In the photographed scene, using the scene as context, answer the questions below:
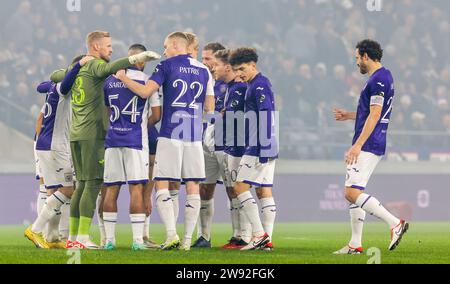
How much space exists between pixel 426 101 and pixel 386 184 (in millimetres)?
3794

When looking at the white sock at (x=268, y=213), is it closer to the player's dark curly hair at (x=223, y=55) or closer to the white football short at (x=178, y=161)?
Result: the white football short at (x=178, y=161)

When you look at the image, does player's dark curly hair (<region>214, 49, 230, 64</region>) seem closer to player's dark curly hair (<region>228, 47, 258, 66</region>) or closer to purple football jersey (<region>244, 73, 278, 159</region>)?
player's dark curly hair (<region>228, 47, 258, 66</region>)

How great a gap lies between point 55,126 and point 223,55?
5.83 feet

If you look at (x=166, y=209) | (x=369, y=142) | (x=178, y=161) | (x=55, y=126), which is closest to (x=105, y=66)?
(x=178, y=161)

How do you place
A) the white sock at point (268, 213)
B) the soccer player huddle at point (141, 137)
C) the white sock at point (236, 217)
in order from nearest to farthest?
the soccer player huddle at point (141, 137)
the white sock at point (268, 213)
the white sock at point (236, 217)

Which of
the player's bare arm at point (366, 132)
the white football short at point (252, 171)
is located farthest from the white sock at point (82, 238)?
the player's bare arm at point (366, 132)

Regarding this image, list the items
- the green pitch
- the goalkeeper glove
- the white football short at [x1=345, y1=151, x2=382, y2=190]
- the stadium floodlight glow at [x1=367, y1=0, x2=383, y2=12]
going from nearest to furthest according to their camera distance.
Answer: the green pitch
the goalkeeper glove
the white football short at [x1=345, y1=151, x2=382, y2=190]
the stadium floodlight glow at [x1=367, y1=0, x2=383, y2=12]

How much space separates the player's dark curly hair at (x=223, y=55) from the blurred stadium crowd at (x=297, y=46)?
340 inches

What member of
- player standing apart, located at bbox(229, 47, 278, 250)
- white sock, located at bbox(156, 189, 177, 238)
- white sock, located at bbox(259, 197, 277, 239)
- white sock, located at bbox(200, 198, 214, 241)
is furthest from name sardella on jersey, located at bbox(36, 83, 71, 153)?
white sock, located at bbox(259, 197, 277, 239)

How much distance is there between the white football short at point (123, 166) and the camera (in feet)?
29.3

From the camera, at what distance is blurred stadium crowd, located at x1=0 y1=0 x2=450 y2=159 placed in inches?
764

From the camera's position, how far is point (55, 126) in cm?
986

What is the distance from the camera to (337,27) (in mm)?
22875
